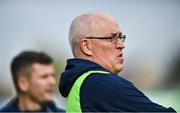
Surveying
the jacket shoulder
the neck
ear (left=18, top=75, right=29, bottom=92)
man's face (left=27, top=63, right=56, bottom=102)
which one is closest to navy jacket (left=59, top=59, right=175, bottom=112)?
the jacket shoulder

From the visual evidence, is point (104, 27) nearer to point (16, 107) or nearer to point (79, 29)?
point (79, 29)

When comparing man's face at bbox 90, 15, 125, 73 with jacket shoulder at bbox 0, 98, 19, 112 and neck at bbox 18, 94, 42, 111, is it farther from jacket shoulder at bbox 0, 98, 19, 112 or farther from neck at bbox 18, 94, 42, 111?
neck at bbox 18, 94, 42, 111

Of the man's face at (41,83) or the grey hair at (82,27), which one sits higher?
the grey hair at (82,27)

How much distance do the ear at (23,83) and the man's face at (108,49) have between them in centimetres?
350

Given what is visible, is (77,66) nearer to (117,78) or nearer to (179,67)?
(117,78)

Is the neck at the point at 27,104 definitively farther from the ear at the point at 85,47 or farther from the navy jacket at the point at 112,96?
the navy jacket at the point at 112,96

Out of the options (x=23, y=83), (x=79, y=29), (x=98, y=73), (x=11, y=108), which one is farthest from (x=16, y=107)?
(x=98, y=73)

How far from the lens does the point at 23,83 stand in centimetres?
898

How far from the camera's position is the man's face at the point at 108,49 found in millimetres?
5449

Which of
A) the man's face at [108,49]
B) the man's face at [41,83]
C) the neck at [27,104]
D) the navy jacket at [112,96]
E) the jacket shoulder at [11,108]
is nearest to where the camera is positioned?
the navy jacket at [112,96]

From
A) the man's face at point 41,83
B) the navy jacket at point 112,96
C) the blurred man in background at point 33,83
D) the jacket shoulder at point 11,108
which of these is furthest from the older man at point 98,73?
the man's face at point 41,83

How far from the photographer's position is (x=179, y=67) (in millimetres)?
17656

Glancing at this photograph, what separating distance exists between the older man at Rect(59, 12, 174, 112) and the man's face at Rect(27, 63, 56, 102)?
3.26m

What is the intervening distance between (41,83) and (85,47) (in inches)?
140
